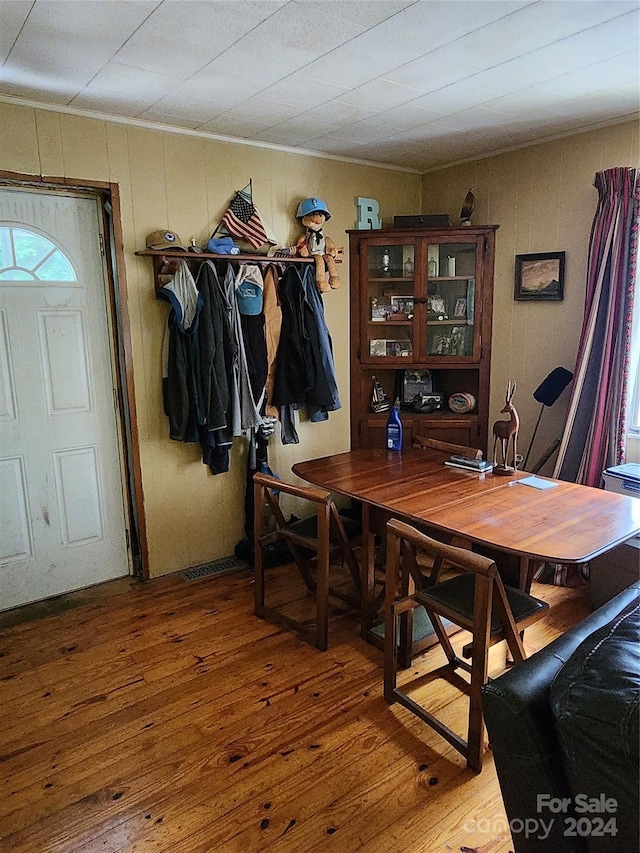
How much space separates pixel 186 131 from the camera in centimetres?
312

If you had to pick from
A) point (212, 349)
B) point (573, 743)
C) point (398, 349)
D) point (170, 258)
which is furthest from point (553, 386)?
point (573, 743)

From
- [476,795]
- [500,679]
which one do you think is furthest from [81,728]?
[500,679]

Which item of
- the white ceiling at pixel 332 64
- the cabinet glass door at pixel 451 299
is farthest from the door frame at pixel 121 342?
the cabinet glass door at pixel 451 299

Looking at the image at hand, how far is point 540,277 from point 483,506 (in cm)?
183

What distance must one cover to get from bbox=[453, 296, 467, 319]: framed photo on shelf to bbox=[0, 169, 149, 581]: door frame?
206 cm

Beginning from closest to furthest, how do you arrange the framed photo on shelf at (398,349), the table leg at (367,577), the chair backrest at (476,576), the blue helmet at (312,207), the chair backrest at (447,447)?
the chair backrest at (476,576) → the table leg at (367,577) → the chair backrest at (447,447) → the blue helmet at (312,207) → the framed photo on shelf at (398,349)

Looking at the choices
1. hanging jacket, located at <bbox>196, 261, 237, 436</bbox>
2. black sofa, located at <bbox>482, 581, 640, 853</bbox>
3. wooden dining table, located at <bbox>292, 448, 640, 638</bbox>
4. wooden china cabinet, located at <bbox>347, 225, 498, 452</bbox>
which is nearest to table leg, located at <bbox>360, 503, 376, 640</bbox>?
wooden dining table, located at <bbox>292, 448, 640, 638</bbox>

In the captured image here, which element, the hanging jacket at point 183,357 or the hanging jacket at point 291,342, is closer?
the hanging jacket at point 183,357

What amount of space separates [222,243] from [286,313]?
556 mm

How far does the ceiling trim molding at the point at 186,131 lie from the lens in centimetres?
267

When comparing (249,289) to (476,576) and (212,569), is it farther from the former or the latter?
(476,576)

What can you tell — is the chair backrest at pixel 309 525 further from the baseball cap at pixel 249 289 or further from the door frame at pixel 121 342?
the baseball cap at pixel 249 289

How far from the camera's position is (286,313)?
3508 mm

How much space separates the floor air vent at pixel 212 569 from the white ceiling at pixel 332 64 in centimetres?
246
